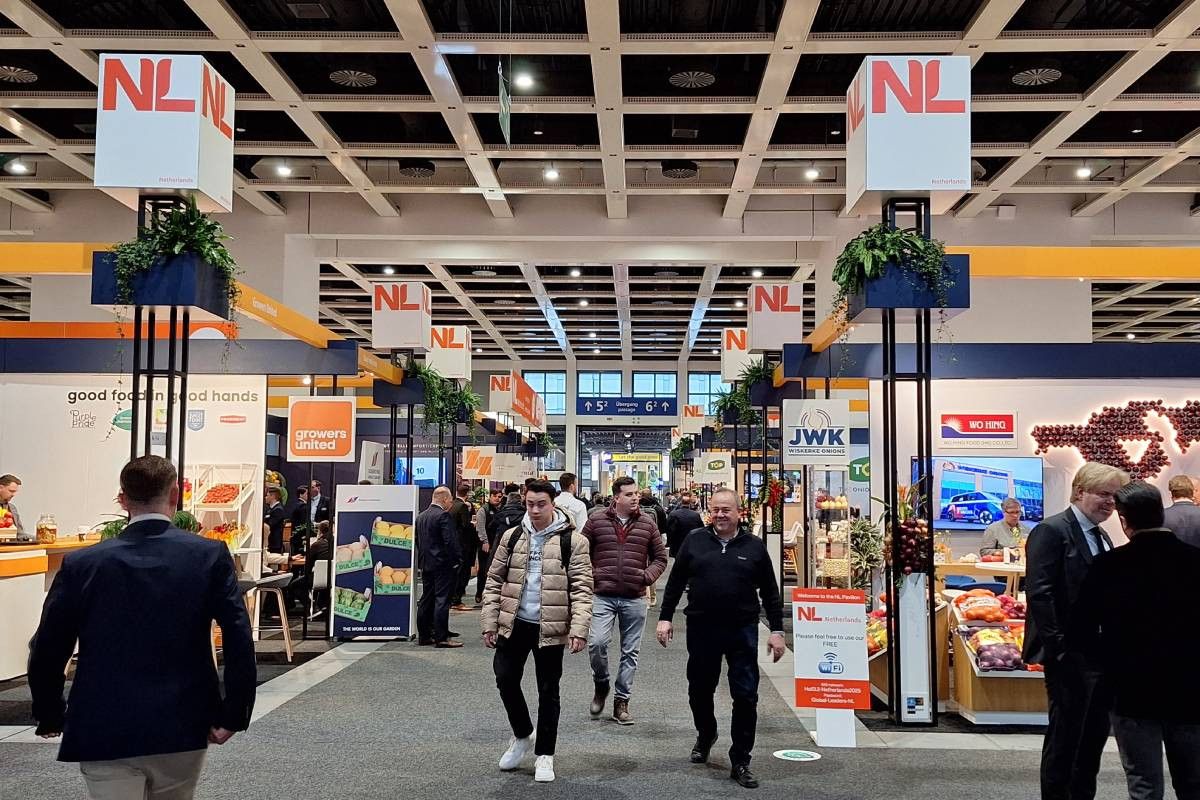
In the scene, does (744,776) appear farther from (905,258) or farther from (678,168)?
(678,168)

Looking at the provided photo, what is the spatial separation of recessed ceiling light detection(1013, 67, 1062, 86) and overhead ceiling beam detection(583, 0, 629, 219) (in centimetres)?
424

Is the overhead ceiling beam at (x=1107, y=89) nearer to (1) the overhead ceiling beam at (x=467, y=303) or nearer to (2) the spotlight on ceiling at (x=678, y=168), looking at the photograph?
(2) the spotlight on ceiling at (x=678, y=168)

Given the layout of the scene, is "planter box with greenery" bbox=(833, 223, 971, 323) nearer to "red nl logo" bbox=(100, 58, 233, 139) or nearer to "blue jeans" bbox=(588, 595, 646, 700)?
"blue jeans" bbox=(588, 595, 646, 700)

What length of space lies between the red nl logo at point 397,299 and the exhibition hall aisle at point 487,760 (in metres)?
6.07

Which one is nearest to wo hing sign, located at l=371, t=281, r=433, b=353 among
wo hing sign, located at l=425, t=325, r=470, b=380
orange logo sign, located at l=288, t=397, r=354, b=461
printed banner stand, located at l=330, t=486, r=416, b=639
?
wo hing sign, located at l=425, t=325, r=470, b=380

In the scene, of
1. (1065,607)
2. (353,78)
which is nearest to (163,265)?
(1065,607)

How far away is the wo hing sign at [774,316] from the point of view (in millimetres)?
13070

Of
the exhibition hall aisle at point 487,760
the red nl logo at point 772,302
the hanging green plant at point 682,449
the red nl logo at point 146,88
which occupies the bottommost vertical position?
the exhibition hall aisle at point 487,760

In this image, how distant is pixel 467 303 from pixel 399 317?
11212 mm

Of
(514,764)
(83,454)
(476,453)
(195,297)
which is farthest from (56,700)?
(476,453)

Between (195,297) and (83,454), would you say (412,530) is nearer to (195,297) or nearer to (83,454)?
(83,454)

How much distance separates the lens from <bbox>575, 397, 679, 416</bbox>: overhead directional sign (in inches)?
1146

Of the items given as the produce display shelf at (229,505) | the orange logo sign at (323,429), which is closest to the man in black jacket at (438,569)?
the orange logo sign at (323,429)

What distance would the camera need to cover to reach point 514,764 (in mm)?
5500
